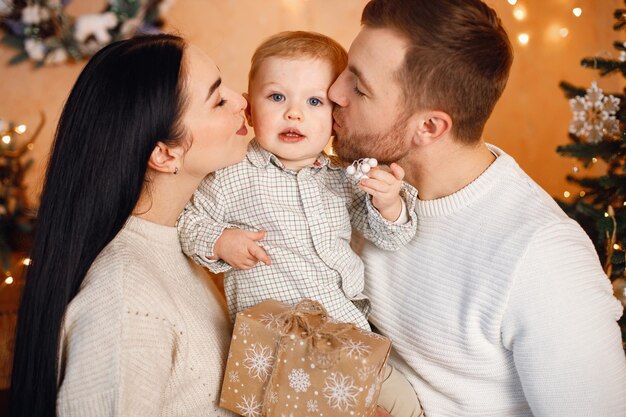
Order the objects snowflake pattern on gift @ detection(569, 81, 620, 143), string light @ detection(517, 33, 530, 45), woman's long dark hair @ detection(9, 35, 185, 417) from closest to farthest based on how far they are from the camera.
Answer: woman's long dark hair @ detection(9, 35, 185, 417), snowflake pattern on gift @ detection(569, 81, 620, 143), string light @ detection(517, 33, 530, 45)

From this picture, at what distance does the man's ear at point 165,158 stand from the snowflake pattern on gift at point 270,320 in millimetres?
441

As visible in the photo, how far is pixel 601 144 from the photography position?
8.82 ft

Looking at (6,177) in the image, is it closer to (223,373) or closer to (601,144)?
(223,373)

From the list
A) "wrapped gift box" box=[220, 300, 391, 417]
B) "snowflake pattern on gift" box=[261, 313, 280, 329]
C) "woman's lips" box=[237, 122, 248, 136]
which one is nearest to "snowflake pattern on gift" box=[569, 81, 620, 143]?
"woman's lips" box=[237, 122, 248, 136]

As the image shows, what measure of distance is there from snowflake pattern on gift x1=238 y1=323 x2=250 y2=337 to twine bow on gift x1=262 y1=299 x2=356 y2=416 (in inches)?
2.9

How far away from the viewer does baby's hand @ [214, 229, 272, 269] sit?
1618mm

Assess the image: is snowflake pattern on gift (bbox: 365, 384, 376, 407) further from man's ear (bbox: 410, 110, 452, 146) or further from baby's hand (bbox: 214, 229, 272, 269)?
man's ear (bbox: 410, 110, 452, 146)

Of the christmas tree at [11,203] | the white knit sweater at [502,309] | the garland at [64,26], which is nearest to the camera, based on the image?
the white knit sweater at [502,309]

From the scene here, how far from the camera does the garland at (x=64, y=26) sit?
11.4 feet

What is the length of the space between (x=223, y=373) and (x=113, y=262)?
0.40m

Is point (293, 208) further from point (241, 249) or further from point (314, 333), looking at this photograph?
point (314, 333)

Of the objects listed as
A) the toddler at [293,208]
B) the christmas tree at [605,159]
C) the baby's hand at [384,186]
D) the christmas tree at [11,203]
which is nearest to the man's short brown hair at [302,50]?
the toddler at [293,208]

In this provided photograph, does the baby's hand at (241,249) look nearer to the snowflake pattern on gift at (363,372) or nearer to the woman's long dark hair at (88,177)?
the woman's long dark hair at (88,177)

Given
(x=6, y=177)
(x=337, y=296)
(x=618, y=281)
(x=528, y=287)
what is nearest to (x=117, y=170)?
(x=337, y=296)
